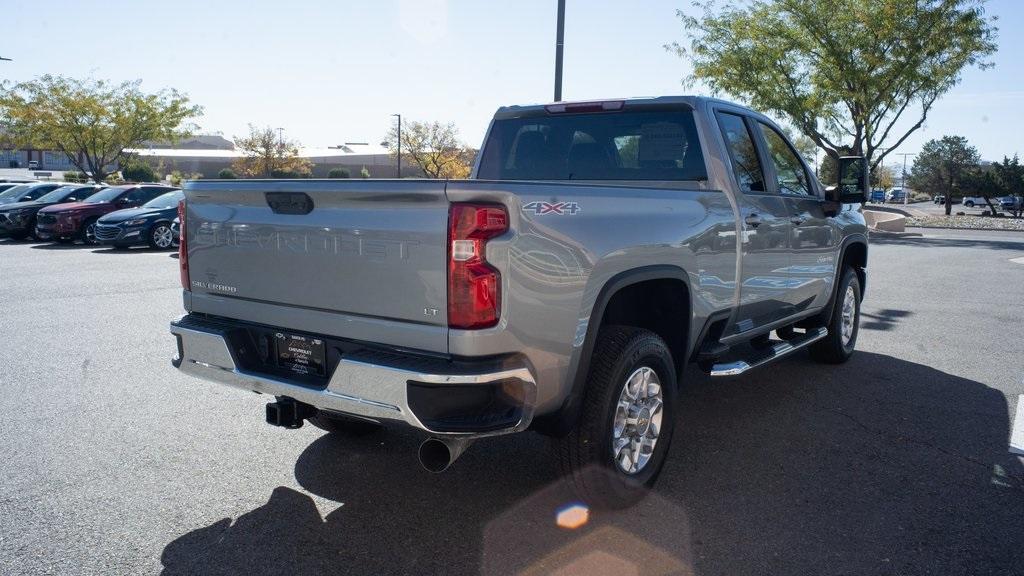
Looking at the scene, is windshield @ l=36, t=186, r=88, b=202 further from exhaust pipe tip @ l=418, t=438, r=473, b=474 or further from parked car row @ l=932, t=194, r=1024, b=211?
parked car row @ l=932, t=194, r=1024, b=211

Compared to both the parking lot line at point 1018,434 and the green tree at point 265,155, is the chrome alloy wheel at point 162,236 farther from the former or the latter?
the green tree at point 265,155

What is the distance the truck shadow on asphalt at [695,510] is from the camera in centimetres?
332

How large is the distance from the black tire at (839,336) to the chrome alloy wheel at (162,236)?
1465 centimetres

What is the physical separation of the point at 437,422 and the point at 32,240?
2095 cm

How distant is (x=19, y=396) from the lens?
555cm

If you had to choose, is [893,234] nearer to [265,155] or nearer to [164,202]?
[164,202]

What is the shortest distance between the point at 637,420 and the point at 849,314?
390cm

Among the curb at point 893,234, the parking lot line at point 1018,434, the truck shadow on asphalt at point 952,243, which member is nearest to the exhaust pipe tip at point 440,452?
the parking lot line at point 1018,434

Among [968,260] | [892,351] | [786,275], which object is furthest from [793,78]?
[786,275]

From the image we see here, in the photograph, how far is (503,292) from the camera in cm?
308

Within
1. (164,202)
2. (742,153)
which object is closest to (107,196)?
(164,202)

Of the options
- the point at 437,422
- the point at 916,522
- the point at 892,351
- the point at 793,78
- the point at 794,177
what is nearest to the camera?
the point at 437,422

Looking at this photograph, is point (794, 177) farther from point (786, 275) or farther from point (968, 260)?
point (968, 260)

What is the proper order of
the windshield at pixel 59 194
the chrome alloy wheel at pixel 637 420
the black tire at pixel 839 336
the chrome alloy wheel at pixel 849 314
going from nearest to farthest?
the chrome alloy wheel at pixel 637 420 < the black tire at pixel 839 336 < the chrome alloy wheel at pixel 849 314 < the windshield at pixel 59 194
